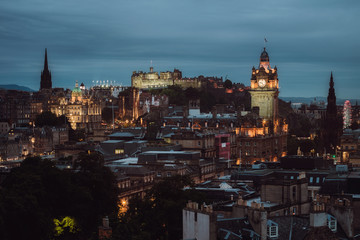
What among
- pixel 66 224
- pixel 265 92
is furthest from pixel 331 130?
pixel 66 224

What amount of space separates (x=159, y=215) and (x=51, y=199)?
14.1m

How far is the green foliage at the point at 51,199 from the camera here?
2270 inches

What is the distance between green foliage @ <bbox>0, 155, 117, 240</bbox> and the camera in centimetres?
5766

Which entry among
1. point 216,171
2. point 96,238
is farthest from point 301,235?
point 216,171

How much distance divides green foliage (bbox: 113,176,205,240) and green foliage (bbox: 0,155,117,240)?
15.0ft

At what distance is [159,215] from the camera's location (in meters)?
55.2

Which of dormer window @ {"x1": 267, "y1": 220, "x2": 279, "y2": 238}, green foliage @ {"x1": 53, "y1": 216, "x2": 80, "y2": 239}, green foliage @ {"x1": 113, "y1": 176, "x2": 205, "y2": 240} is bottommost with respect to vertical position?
green foliage @ {"x1": 53, "y1": 216, "x2": 80, "y2": 239}

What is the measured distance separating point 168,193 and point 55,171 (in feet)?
41.5

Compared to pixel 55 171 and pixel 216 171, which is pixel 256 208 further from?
pixel 216 171

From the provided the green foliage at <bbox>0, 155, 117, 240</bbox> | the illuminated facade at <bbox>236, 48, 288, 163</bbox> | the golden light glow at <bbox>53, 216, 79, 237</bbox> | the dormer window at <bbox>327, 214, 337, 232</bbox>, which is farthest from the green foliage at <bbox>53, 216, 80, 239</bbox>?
the illuminated facade at <bbox>236, 48, 288, 163</bbox>

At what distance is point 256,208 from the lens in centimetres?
4300

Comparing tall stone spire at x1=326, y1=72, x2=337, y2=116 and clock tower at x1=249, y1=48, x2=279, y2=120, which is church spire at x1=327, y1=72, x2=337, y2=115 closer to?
tall stone spire at x1=326, y1=72, x2=337, y2=116

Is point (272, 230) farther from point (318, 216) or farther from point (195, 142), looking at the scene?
point (195, 142)

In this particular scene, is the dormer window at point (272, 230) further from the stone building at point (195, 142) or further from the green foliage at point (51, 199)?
the stone building at point (195, 142)
